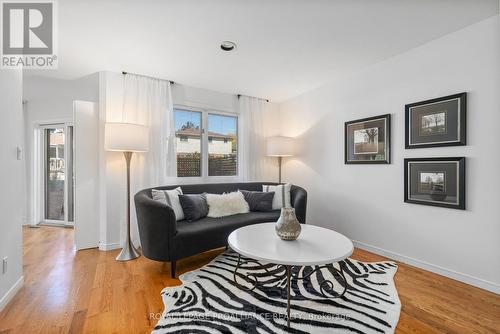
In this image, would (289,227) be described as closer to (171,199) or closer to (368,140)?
(171,199)

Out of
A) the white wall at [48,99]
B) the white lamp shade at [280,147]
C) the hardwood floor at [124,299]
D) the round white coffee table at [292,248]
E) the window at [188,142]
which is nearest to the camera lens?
the round white coffee table at [292,248]

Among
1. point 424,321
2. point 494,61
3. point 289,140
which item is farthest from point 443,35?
point 424,321

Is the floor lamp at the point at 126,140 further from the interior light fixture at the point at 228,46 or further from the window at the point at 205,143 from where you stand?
the interior light fixture at the point at 228,46

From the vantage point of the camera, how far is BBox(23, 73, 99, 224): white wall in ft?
11.7

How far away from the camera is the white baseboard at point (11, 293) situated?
1781 mm

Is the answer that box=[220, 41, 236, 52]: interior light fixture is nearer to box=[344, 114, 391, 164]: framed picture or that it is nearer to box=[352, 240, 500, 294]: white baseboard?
box=[344, 114, 391, 164]: framed picture

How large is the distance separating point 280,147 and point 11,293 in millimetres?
3415

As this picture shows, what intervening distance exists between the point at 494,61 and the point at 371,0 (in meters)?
1.23

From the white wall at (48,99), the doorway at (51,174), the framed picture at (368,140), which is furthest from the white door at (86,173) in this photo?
the framed picture at (368,140)

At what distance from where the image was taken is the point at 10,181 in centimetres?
193

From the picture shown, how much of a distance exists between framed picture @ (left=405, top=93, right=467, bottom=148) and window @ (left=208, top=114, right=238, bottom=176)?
2587 mm

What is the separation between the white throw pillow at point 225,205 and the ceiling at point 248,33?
1663 millimetres

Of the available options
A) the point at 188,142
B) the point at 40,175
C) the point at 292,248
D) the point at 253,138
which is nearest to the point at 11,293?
the point at 292,248

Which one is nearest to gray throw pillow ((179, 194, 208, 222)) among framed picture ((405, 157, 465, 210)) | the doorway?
framed picture ((405, 157, 465, 210))
